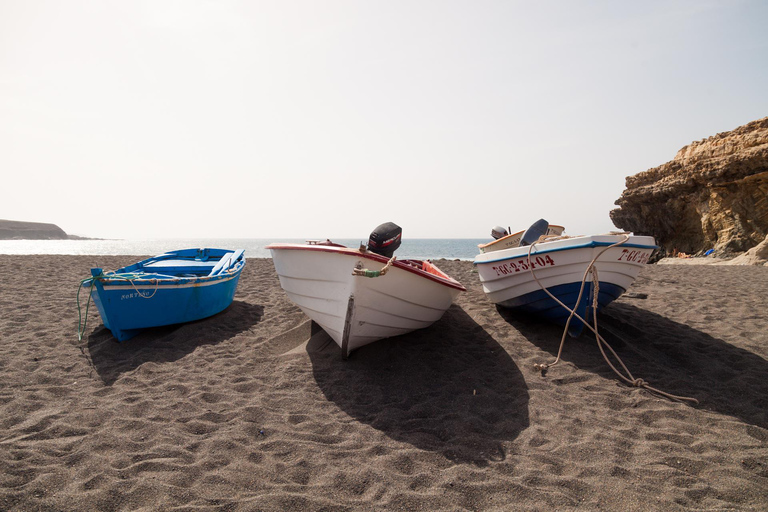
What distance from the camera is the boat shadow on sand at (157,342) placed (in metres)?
4.42

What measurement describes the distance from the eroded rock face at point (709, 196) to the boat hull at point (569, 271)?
685 inches

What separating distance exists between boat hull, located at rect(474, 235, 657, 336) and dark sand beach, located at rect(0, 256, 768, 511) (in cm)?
48

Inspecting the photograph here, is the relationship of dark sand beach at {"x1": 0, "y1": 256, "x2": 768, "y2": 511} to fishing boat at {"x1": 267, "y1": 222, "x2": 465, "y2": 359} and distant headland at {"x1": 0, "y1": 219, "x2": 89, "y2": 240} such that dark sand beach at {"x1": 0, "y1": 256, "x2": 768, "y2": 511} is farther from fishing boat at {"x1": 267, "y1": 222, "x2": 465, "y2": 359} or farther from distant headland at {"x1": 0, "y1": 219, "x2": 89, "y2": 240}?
distant headland at {"x1": 0, "y1": 219, "x2": 89, "y2": 240}

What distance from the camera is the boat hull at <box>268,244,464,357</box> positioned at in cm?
399

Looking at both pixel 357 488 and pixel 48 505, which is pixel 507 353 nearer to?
pixel 357 488

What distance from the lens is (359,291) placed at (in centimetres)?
396

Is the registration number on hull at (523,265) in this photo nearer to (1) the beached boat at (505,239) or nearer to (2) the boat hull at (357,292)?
(2) the boat hull at (357,292)

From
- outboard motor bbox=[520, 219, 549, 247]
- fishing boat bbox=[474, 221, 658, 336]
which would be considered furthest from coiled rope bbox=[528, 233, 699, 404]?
outboard motor bbox=[520, 219, 549, 247]

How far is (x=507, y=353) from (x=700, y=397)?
195 cm

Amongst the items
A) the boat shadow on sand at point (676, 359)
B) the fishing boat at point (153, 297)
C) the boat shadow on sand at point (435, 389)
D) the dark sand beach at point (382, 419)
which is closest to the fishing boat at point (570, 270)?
the boat shadow on sand at point (676, 359)

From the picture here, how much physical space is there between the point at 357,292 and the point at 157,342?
3218mm

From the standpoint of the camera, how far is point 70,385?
3.84 m

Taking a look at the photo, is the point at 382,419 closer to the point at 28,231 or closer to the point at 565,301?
the point at 565,301

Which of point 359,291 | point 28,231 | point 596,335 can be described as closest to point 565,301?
point 596,335
